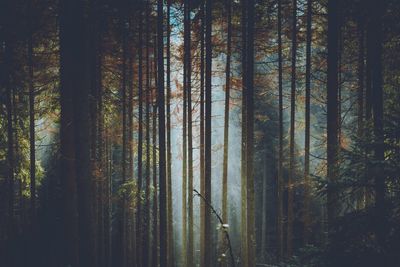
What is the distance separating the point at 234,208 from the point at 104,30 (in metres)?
20.8

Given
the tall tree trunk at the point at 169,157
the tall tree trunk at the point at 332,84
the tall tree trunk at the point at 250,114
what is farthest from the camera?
the tall tree trunk at the point at 169,157

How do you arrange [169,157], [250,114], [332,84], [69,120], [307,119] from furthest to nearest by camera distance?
[169,157] → [307,119] → [250,114] → [69,120] → [332,84]

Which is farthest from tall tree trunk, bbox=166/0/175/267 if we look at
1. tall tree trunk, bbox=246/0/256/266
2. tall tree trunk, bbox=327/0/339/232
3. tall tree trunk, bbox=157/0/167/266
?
tall tree trunk, bbox=327/0/339/232

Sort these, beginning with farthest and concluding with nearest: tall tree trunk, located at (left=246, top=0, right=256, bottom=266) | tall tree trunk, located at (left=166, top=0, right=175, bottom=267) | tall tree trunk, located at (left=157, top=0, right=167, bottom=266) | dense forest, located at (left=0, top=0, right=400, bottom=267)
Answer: tall tree trunk, located at (left=166, top=0, right=175, bottom=267), tall tree trunk, located at (left=246, top=0, right=256, bottom=266), tall tree trunk, located at (left=157, top=0, right=167, bottom=266), dense forest, located at (left=0, top=0, right=400, bottom=267)

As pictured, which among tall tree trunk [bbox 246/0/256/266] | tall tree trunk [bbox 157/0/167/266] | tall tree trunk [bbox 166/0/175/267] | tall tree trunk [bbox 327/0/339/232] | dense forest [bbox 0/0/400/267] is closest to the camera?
tall tree trunk [bbox 327/0/339/232]

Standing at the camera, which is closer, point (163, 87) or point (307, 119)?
point (163, 87)

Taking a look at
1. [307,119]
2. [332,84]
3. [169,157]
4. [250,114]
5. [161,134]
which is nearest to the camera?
[332,84]

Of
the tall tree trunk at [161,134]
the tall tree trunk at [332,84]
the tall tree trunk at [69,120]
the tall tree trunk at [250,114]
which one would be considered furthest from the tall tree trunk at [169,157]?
the tall tree trunk at [332,84]

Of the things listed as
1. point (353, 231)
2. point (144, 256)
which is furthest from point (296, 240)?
point (353, 231)

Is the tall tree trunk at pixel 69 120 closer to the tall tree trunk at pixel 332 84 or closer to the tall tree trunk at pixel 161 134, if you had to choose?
the tall tree trunk at pixel 161 134

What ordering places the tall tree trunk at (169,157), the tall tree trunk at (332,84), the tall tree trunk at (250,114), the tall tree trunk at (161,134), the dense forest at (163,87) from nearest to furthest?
the tall tree trunk at (332,84), the dense forest at (163,87), the tall tree trunk at (161,134), the tall tree trunk at (250,114), the tall tree trunk at (169,157)

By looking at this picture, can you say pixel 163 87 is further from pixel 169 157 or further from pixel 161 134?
pixel 169 157

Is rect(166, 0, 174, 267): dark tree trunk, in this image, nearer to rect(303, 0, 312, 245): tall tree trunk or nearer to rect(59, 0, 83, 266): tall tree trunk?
rect(59, 0, 83, 266): tall tree trunk

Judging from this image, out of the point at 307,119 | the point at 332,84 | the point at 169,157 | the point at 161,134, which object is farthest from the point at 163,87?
the point at 307,119
